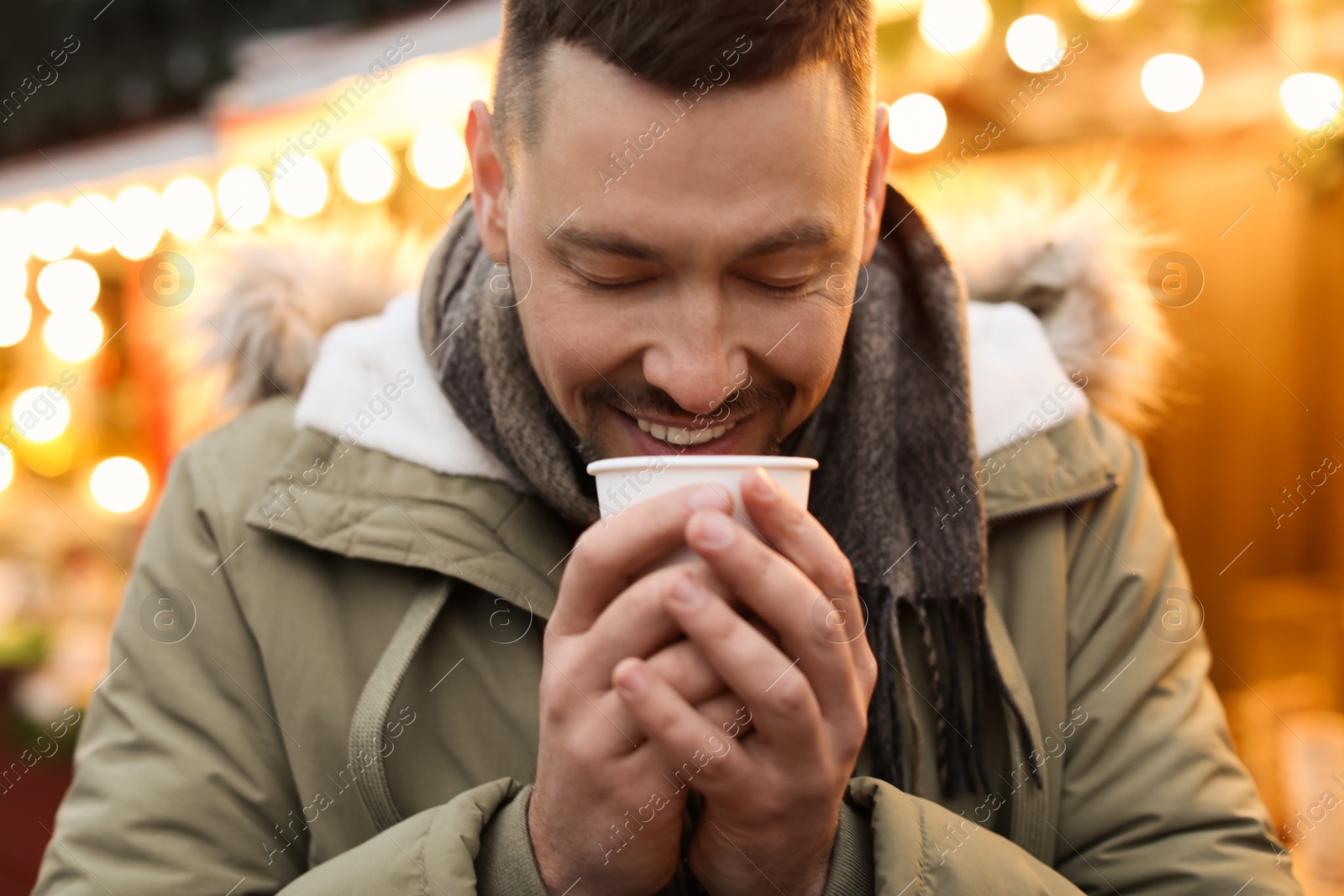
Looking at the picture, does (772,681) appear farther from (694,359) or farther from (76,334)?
(76,334)

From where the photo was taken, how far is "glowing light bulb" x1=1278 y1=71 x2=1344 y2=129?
3.17 m

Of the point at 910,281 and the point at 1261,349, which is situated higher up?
the point at 910,281

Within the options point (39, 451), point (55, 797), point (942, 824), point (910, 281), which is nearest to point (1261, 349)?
point (910, 281)

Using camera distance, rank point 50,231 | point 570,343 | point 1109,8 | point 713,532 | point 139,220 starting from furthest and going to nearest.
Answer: point 50,231
point 139,220
point 1109,8
point 570,343
point 713,532

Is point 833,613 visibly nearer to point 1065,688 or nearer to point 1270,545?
point 1065,688

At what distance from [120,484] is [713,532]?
4171 millimetres

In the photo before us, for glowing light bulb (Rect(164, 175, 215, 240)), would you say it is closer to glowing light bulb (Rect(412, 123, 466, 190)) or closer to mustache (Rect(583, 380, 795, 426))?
glowing light bulb (Rect(412, 123, 466, 190))

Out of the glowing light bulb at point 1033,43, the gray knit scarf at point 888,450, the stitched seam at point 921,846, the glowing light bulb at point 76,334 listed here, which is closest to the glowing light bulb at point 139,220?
the glowing light bulb at point 76,334

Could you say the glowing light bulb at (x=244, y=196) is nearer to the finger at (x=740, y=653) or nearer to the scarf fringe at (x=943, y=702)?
the scarf fringe at (x=943, y=702)

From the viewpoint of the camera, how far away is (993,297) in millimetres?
1849

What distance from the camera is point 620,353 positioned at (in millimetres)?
1220

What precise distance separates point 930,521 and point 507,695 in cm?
69

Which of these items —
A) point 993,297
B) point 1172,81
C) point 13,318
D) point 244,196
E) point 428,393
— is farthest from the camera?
point 13,318

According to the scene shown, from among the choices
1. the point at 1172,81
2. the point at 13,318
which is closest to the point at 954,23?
the point at 1172,81
